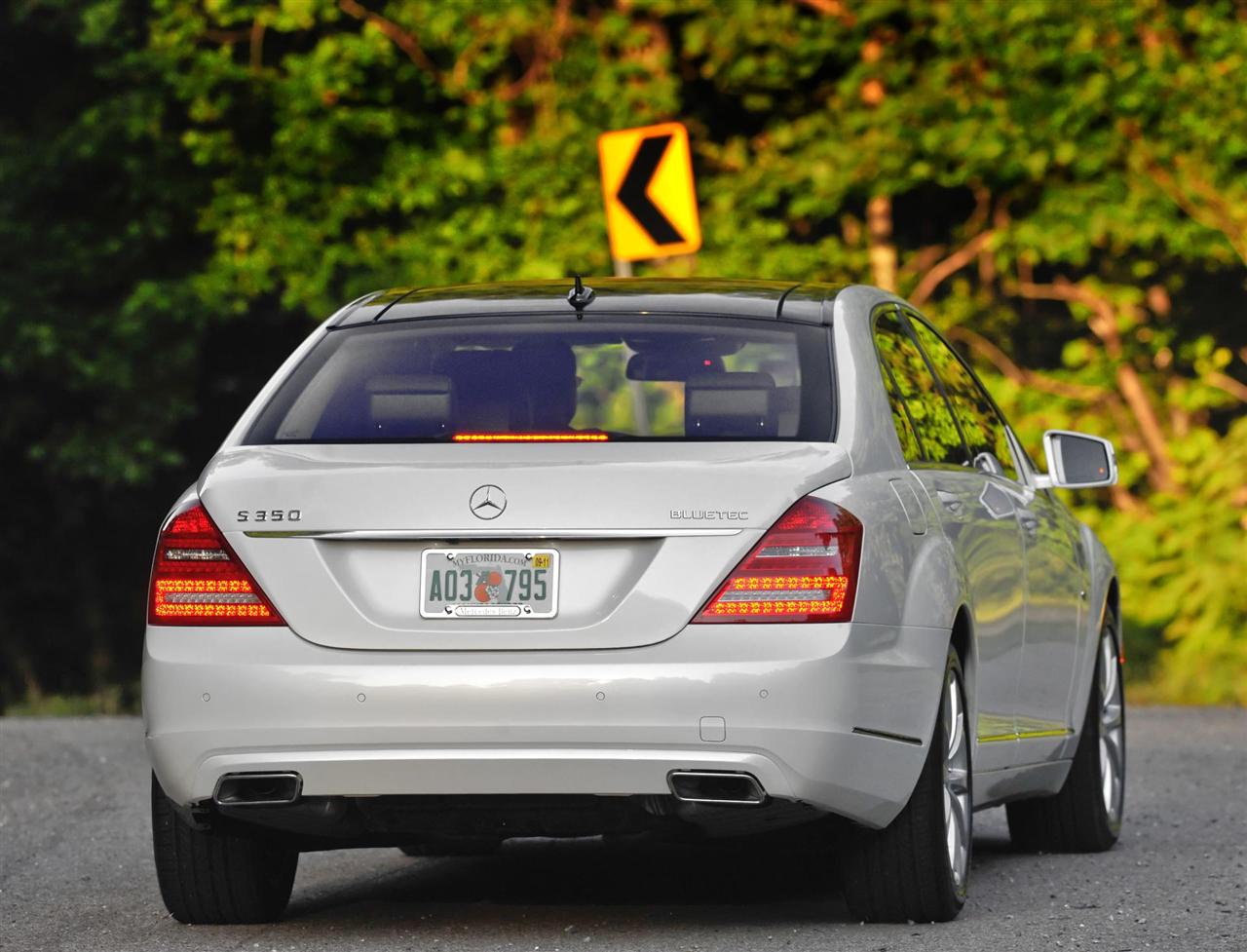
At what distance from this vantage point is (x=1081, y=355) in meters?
19.4

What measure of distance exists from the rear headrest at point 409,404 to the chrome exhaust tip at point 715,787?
3.52ft

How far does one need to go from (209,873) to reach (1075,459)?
318 cm

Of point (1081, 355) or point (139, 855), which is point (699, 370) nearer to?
point (139, 855)

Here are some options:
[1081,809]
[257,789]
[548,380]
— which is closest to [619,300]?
[548,380]

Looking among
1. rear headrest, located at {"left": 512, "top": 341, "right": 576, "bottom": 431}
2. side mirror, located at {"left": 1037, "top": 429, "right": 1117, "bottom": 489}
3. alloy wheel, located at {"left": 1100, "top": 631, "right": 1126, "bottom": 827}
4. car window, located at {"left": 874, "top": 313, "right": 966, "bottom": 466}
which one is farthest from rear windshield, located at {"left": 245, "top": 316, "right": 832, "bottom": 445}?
alloy wheel, located at {"left": 1100, "top": 631, "right": 1126, "bottom": 827}

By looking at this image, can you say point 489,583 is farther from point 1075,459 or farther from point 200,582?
point 1075,459

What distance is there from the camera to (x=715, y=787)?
596 cm

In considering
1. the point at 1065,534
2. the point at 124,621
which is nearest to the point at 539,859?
the point at 1065,534

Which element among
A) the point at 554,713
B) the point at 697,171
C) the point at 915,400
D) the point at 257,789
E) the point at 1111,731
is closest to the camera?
the point at 554,713

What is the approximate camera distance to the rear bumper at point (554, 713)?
5.88m

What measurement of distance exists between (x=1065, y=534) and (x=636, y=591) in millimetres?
2953

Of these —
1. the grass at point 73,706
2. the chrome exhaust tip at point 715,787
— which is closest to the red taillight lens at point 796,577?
the chrome exhaust tip at point 715,787

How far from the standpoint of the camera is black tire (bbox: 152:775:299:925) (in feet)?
21.9

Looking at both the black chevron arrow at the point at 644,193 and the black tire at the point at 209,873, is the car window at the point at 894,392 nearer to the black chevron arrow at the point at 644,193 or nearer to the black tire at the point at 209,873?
the black tire at the point at 209,873
